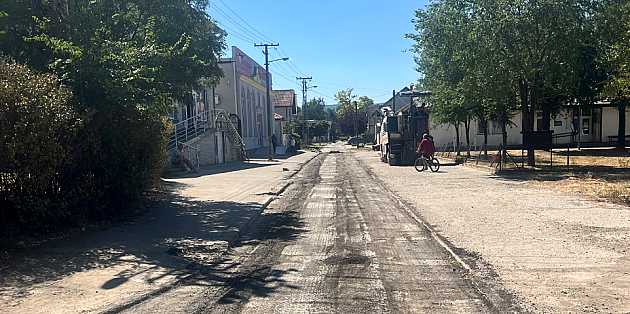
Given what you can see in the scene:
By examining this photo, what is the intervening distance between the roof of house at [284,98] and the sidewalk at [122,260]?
6425 centimetres

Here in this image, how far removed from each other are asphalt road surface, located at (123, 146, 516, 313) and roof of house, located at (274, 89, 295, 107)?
217 feet

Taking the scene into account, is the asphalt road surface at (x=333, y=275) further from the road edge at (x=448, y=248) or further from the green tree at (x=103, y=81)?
the green tree at (x=103, y=81)

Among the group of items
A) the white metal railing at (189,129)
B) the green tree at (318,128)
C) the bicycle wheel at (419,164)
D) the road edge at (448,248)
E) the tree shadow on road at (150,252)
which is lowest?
the road edge at (448,248)

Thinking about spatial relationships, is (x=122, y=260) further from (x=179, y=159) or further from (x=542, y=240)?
(x=179, y=159)

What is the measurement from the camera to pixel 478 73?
17484 millimetres

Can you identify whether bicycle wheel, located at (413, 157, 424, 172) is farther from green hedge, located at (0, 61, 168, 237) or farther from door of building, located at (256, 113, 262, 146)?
door of building, located at (256, 113, 262, 146)

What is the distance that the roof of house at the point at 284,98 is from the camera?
74.9 m

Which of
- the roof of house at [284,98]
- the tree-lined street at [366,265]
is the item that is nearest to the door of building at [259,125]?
the roof of house at [284,98]

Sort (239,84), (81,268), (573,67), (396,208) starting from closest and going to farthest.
Answer: (81,268) → (396,208) → (573,67) → (239,84)

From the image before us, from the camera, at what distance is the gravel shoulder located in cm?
486

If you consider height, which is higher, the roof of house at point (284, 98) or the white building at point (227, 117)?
the roof of house at point (284, 98)

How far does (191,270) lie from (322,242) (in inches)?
89.3

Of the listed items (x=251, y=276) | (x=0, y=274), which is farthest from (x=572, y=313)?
(x=0, y=274)

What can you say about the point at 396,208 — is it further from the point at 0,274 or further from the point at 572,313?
the point at 0,274
